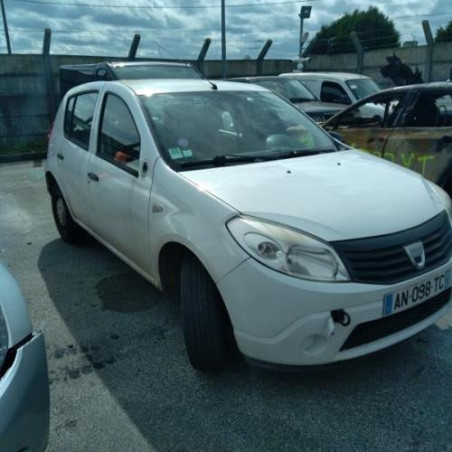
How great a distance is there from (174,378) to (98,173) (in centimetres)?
168

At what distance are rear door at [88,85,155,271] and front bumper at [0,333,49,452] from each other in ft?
4.26

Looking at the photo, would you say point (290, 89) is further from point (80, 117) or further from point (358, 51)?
point (80, 117)

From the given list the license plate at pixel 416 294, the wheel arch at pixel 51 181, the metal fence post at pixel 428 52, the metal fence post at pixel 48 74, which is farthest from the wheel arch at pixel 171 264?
the metal fence post at pixel 428 52

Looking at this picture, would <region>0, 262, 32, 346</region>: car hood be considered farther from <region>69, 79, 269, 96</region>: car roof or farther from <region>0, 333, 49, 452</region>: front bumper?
<region>69, 79, 269, 96</region>: car roof

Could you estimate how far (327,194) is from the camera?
2.59 meters

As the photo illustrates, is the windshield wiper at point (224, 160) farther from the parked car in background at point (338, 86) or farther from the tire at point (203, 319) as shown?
the parked car in background at point (338, 86)

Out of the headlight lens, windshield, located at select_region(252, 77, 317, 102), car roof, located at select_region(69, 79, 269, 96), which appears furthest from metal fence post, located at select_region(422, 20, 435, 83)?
the headlight lens

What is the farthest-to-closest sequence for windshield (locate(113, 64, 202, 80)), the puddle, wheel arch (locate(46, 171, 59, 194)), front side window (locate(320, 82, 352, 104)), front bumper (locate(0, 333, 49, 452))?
front side window (locate(320, 82, 352, 104)), windshield (locate(113, 64, 202, 80)), wheel arch (locate(46, 171, 59, 194)), the puddle, front bumper (locate(0, 333, 49, 452))

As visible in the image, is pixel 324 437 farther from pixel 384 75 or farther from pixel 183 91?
pixel 384 75

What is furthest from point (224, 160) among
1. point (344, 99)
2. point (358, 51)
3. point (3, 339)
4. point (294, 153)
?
point (358, 51)

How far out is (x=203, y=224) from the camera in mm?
2492

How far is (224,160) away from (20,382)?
182 centimetres

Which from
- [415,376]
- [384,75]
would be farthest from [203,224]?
[384,75]

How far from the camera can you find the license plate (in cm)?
231
